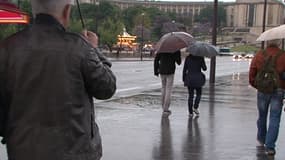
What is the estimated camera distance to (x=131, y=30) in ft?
420

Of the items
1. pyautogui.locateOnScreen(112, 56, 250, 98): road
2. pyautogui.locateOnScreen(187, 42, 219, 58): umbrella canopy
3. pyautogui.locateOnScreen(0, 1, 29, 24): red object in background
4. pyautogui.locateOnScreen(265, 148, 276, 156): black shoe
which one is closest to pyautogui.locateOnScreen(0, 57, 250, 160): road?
pyautogui.locateOnScreen(112, 56, 250, 98): road

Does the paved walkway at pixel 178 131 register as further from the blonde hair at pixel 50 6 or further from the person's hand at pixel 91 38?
the blonde hair at pixel 50 6

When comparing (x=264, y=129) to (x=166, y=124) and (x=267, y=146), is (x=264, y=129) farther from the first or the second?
(x=166, y=124)

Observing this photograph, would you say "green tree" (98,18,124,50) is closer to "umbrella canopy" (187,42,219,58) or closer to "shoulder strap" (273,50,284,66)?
"umbrella canopy" (187,42,219,58)

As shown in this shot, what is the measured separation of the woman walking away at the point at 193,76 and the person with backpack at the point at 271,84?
12.5 ft

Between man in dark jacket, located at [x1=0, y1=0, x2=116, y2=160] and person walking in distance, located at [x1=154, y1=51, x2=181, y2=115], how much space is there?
8.87 meters

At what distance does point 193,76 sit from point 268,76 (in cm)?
415

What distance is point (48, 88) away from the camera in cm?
294

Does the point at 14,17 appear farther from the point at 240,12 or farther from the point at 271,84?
the point at 240,12

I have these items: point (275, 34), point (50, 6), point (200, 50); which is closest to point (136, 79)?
point (200, 50)

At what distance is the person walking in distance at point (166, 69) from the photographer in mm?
11922

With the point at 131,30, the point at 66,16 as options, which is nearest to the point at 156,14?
the point at 131,30

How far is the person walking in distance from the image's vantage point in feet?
39.1

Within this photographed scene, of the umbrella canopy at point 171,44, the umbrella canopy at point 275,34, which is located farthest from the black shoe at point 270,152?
the umbrella canopy at point 171,44
